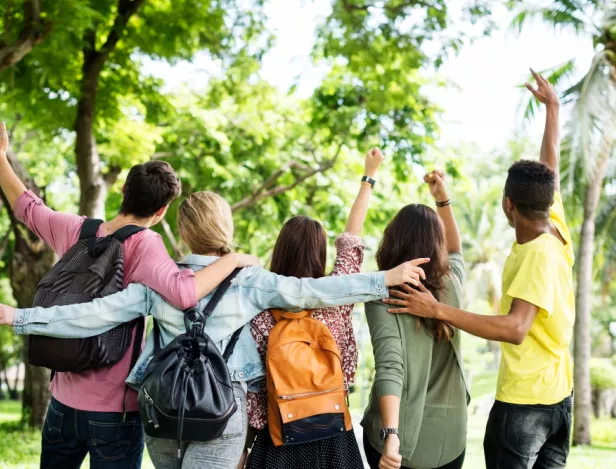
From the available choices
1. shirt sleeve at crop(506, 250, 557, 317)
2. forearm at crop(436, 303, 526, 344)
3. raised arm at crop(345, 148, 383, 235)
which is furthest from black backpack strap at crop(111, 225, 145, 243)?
shirt sleeve at crop(506, 250, 557, 317)

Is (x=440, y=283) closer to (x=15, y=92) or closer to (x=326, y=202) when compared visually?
(x=15, y=92)

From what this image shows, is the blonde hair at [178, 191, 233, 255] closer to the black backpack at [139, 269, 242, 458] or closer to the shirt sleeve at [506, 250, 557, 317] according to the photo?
the black backpack at [139, 269, 242, 458]

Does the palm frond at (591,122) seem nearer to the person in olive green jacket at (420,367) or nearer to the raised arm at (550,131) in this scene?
the raised arm at (550,131)

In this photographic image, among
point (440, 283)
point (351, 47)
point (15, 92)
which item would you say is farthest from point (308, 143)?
point (440, 283)

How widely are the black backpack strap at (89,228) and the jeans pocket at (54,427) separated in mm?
742

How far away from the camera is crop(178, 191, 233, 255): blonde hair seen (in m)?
3.19

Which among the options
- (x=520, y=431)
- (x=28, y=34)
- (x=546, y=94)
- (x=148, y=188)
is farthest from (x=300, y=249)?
(x=28, y=34)

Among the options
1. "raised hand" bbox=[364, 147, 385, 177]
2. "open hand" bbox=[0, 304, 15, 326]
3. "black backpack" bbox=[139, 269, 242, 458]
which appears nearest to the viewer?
"black backpack" bbox=[139, 269, 242, 458]

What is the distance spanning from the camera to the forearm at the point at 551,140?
3.70 meters

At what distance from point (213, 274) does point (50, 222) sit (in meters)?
0.90

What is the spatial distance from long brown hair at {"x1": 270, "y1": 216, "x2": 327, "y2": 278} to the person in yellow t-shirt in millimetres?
370

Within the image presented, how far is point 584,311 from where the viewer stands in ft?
53.1

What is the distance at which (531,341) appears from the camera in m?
3.21

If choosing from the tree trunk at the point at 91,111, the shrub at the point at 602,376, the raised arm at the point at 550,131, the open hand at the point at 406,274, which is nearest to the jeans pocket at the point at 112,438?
the open hand at the point at 406,274
